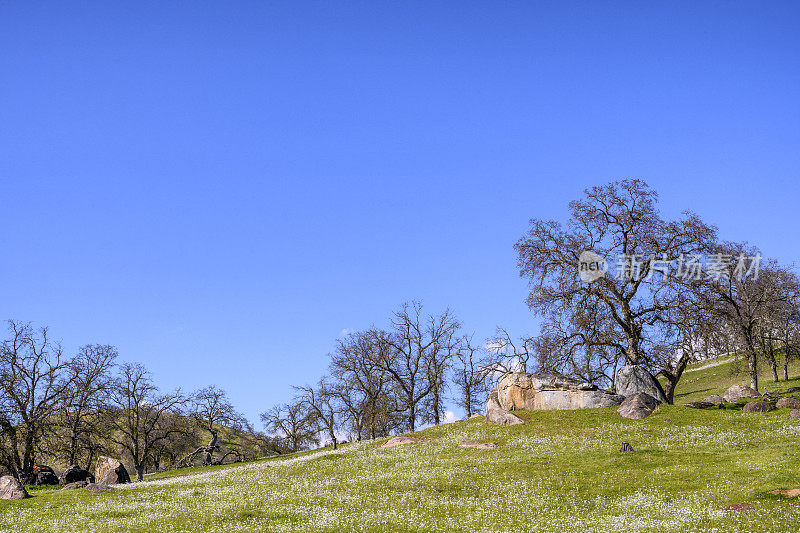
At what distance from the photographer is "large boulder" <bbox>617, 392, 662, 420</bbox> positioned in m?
41.8

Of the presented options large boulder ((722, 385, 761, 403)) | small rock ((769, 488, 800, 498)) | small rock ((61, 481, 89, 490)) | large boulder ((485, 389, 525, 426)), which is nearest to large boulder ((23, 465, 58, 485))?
small rock ((61, 481, 89, 490))

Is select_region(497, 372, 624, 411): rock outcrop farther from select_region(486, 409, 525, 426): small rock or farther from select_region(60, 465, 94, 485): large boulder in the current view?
select_region(60, 465, 94, 485): large boulder

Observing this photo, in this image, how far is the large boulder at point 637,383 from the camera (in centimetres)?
4578

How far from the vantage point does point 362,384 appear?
71.9m

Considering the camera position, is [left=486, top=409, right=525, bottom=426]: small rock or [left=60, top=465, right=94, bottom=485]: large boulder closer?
[left=60, top=465, right=94, bottom=485]: large boulder

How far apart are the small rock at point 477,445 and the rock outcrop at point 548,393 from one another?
1008cm

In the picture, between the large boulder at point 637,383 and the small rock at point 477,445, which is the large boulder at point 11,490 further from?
the large boulder at point 637,383

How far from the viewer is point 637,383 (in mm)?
46375

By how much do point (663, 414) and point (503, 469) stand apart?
56.8 ft

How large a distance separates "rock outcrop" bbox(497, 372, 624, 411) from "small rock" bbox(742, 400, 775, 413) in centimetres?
926

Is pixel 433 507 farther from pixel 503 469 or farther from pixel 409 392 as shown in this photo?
pixel 409 392

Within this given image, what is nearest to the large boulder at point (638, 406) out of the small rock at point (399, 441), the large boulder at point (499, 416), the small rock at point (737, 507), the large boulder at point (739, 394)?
the large boulder at point (739, 394)

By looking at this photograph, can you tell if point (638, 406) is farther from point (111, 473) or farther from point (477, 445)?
point (111, 473)

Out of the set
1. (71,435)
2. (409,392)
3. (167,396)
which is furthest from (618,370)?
(71,435)
